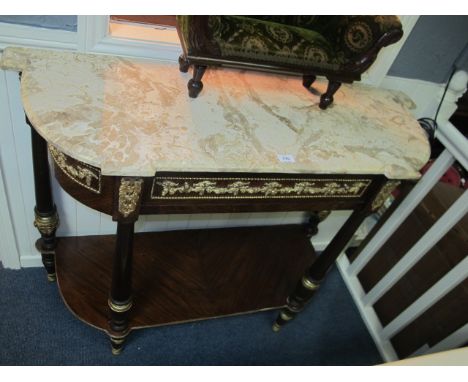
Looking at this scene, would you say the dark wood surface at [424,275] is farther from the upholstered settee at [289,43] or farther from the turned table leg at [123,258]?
the turned table leg at [123,258]

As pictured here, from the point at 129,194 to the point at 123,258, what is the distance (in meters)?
0.24

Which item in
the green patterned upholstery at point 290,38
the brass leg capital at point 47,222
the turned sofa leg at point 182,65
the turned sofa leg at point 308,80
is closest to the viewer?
the green patterned upholstery at point 290,38

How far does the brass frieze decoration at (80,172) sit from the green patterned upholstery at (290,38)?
35 centimetres

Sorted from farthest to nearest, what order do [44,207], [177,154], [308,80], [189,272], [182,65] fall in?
1. [189,272]
2. [44,207]
3. [308,80]
4. [182,65]
5. [177,154]

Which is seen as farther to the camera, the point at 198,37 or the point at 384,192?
the point at 384,192

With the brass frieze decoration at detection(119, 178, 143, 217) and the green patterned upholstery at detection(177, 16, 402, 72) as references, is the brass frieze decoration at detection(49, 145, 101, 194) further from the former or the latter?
the green patterned upholstery at detection(177, 16, 402, 72)

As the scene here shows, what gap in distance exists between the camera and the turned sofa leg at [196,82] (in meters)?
0.93

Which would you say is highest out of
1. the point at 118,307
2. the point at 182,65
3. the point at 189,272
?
the point at 182,65

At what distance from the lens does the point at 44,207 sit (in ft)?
4.09

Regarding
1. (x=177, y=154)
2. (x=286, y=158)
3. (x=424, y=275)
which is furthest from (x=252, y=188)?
(x=424, y=275)

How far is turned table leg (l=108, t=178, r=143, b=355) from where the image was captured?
820 millimetres

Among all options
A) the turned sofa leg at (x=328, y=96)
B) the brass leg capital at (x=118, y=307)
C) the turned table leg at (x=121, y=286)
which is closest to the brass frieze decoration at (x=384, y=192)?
the turned sofa leg at (x=328, y=96)

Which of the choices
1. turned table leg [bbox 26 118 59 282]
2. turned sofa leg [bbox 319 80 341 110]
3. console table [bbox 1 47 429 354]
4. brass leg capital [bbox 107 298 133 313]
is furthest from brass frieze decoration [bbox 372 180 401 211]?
turned table leg [bbox 26 118 59 282]

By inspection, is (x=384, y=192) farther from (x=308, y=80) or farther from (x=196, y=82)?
(x=196, y=82)
